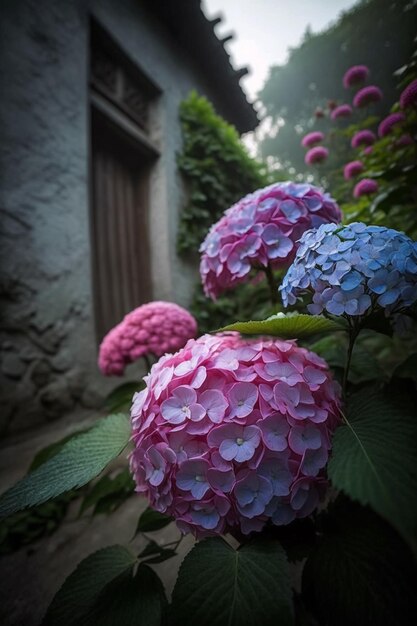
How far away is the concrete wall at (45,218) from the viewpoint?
1.79m

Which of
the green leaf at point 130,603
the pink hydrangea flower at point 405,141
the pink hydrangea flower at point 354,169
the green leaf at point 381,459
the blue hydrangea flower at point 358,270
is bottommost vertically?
the green leaf at point 130,603

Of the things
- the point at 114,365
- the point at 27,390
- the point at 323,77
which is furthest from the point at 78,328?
the point at 323,77

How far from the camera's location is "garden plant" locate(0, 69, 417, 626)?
0.39 metres

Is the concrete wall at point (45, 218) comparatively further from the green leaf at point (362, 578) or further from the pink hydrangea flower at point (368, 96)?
the pink hydrangea flower at point (368, 96)

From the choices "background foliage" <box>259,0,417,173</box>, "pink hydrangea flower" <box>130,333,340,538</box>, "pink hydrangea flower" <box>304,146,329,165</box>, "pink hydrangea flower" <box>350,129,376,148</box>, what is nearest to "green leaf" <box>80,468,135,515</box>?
"pink hydrangea flower" <box>130,333,340,538</box>

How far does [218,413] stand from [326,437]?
176 millimetres

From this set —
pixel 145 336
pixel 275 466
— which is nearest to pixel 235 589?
pixel 275 466

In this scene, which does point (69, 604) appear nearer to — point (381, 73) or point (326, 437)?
point (326, 437)

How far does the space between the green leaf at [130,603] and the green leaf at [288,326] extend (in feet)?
1.49

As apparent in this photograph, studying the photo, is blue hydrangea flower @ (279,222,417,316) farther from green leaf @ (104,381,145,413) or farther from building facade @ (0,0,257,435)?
building facade @ (0,0,257,435)

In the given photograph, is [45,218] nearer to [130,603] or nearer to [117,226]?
[117,226]

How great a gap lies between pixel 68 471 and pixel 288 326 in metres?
0.42

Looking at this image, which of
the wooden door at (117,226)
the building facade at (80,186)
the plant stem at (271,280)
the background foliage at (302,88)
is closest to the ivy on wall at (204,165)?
the building facade at (80,186)

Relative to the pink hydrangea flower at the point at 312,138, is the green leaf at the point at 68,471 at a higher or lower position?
lower
